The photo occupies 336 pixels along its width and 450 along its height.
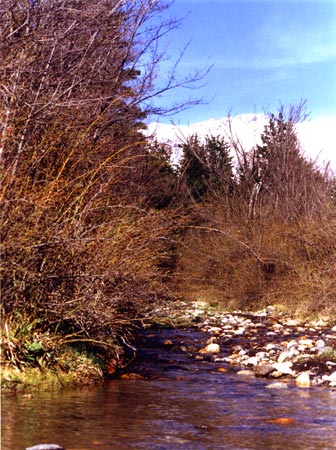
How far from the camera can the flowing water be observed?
5809mm

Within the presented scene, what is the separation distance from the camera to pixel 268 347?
1220cm

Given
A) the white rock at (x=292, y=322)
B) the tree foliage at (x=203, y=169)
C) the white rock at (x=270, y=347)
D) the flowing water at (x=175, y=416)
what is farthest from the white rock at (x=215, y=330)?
the tree foliage at (x=203, y=169)

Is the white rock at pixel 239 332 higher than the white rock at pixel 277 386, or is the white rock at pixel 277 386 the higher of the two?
the white rock at pixel 239 332

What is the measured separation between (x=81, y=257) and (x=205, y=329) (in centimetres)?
720

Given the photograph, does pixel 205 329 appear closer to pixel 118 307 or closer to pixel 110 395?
pixel 118 307

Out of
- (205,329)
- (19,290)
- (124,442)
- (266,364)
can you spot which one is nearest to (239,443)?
(124,442)

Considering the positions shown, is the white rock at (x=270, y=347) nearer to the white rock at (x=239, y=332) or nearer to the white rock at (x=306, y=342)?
the white rock at (x=306, y=342)

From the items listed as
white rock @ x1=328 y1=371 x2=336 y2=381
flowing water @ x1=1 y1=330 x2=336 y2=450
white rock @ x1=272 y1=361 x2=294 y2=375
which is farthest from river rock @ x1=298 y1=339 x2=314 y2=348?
flowing water @ x1=1 y1=330 x2=336 y2=450

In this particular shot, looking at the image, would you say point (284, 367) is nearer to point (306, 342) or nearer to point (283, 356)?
point (283, 356)

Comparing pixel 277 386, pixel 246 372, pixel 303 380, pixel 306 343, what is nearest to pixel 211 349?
pixel 306 343

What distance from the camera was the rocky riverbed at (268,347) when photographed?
977 centimetres

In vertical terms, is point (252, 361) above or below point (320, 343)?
below

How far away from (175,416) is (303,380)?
273 cm

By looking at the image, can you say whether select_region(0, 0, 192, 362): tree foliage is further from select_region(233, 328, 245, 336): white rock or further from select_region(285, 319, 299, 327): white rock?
select_region(285, 319, 299, 327): white rock
